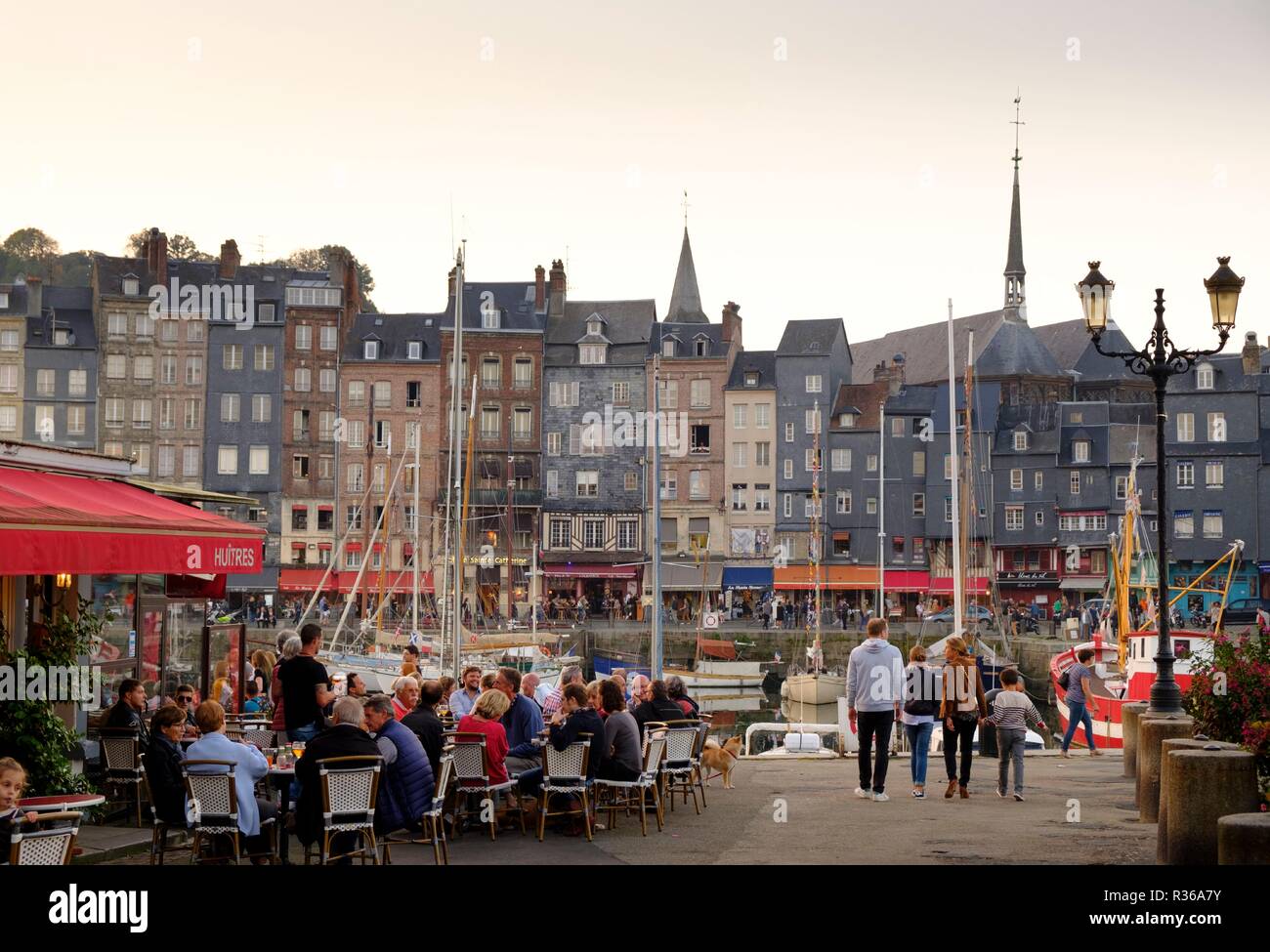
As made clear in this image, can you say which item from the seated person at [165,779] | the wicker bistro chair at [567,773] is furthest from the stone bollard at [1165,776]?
the seated person at [165,779]

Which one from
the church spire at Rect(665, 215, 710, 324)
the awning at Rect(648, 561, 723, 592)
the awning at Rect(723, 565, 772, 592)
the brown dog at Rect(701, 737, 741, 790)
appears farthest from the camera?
the church spire at Rect(665, 215, 710, 324)

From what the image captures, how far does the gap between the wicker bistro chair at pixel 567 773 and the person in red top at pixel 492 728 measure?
392 mm

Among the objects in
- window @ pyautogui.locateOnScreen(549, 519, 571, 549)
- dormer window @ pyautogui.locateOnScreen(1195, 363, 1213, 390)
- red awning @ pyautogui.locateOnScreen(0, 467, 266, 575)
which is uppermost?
dormer window @ pyautogui.locateOnScreen(1195, 363, 1213, 390)

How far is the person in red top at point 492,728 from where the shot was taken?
41.7 ft

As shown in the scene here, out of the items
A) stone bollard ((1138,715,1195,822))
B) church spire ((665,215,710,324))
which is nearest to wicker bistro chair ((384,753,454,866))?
stone bollard ((1138,715,1195,822))

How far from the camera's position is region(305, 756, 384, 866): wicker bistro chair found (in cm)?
1020

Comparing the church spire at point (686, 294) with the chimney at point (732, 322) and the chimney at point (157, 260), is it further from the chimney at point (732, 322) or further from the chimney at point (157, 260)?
the chimney at point (157, 260)

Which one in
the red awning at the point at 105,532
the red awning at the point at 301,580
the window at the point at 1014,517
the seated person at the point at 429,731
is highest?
the window at the point at 1014,517

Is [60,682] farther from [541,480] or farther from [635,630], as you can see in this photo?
[541,480]

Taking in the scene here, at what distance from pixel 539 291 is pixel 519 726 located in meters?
64.1

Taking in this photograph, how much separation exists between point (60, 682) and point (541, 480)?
62.3m

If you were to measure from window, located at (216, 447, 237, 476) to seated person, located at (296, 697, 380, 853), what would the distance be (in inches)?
2558

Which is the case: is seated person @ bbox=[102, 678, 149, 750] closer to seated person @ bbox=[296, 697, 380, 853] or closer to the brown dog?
seated person @ bbox=[296, 697, 380, 853]
